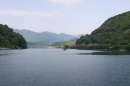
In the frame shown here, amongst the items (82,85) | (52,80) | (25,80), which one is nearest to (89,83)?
(82,85)

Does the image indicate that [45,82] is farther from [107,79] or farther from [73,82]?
[107,79]

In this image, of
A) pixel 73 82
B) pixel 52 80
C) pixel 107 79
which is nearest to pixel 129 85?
pixel 107 79

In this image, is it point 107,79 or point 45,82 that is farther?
point 107,79

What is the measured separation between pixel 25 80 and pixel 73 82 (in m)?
13.3

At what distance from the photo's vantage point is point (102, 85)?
50.9m

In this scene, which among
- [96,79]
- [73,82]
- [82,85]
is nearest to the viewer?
[82,85]

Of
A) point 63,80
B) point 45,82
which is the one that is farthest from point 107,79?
point 45,82

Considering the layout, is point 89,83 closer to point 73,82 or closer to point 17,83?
point 73,82

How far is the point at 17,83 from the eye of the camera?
52.3 metres

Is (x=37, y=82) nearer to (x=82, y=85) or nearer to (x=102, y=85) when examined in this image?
(x=82, y=85)

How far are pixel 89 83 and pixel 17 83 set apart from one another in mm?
18544

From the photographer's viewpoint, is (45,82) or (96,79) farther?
(96,79)

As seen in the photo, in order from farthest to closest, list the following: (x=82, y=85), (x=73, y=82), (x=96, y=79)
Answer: (x=96, y=79) → (x=73, y=82) → (x=82, y=85)

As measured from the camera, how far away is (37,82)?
5375 centimetres
